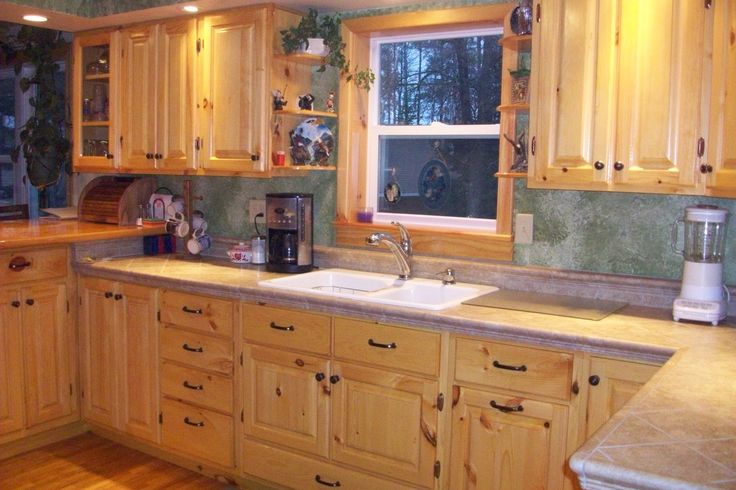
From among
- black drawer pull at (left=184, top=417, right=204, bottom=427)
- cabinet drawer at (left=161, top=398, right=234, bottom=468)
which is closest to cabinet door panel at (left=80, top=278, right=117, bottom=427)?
cabinet drawer at (left=161, top=398, right=234, bottom=468)

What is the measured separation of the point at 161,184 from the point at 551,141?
2468mm

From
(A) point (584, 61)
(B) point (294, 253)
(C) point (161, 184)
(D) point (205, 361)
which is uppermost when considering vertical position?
(A) point (584, 61)

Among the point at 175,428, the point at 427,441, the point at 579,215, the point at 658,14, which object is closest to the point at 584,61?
the point at 658,14

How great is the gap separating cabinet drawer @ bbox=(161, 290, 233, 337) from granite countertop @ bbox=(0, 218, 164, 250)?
2.10ft

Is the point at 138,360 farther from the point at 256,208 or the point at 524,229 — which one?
the point at 524,229

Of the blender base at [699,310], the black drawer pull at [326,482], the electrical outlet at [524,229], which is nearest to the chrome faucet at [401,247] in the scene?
the electrical outlet at [524,229]

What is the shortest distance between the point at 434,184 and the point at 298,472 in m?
1.41

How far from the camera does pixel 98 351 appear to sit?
381 cm

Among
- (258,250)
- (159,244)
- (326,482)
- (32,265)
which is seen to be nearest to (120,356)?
(32,265)

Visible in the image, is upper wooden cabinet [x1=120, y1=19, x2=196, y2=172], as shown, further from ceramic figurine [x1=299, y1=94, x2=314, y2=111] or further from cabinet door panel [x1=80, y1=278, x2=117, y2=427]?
cabinet door panel [x1=80, y1=278, x2=117, y2=427]

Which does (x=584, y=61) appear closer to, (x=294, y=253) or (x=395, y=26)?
(x=395, y=26)

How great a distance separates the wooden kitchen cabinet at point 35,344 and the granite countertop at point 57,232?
72mm

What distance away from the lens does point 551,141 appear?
276 centimetres

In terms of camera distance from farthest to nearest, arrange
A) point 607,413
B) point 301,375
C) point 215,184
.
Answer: point 215,184
point 301,375
point 607,413
